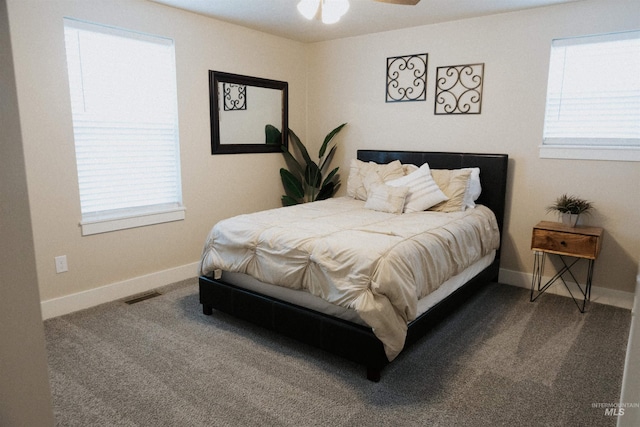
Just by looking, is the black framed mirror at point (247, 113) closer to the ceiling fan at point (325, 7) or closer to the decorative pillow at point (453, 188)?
the ceiling fan at point (325, 7)

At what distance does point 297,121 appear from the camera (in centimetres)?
507

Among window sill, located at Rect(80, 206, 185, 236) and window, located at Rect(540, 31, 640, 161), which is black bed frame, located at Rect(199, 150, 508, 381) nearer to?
window, located at Rect(540, 31, 640, 161)

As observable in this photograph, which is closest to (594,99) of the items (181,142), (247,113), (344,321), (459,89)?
(459,89)

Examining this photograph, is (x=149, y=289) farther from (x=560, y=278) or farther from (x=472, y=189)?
(x=560, y=278)

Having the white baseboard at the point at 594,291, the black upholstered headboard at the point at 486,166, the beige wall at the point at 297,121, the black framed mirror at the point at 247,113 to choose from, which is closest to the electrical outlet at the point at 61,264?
the beige wall at the point at 297,121

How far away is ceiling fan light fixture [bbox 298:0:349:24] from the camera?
104 inches

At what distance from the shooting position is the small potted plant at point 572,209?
338cm

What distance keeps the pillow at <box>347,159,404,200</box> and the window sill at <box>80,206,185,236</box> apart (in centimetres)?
167

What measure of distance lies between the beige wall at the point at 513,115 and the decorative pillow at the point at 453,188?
0.52 m

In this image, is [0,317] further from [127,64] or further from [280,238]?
[127,64]

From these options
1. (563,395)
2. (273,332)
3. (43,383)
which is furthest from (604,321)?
(43,383)

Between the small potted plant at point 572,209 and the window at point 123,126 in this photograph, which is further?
the small potted plant at point 572,209

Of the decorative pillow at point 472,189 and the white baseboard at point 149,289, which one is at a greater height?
the decorative pillow at point 472,189

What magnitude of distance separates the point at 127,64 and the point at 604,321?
4.22m
